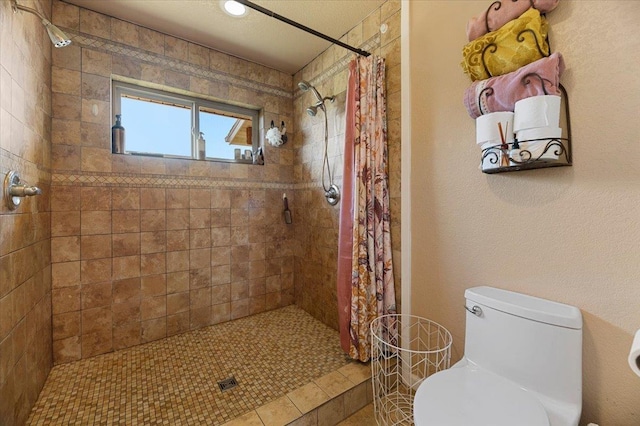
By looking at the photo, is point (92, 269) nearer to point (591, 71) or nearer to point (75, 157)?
point (75, 157)

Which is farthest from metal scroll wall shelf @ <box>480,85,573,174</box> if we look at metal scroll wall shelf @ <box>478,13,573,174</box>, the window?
the window

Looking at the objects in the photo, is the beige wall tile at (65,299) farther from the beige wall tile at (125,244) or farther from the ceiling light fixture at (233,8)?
the ceiling light fixture at (233,8)

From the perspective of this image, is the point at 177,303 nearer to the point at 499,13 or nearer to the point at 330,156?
the point at 330,156

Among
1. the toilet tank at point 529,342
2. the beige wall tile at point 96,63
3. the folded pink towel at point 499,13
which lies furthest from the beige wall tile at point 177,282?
the folded pink towel at point 499,13

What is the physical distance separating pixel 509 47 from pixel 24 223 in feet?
7.91

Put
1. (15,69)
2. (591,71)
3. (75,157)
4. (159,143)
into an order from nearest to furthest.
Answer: (591,71), (15,69), (75,157), (159,143)

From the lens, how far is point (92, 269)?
6.28 feet

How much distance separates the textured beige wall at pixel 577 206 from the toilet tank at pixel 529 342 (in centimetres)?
11

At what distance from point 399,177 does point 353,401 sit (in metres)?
1.35

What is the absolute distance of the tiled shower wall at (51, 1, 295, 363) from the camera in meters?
1.84

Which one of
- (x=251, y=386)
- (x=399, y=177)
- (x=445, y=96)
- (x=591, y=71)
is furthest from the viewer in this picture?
(x=399, y=177)

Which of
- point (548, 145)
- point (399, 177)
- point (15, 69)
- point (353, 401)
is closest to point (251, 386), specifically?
point (353, 401)

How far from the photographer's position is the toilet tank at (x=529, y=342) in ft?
3.13

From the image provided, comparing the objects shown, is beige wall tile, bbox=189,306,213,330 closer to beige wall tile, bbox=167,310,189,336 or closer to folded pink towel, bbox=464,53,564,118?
beige wall tile, bbox=167,310,189,336
